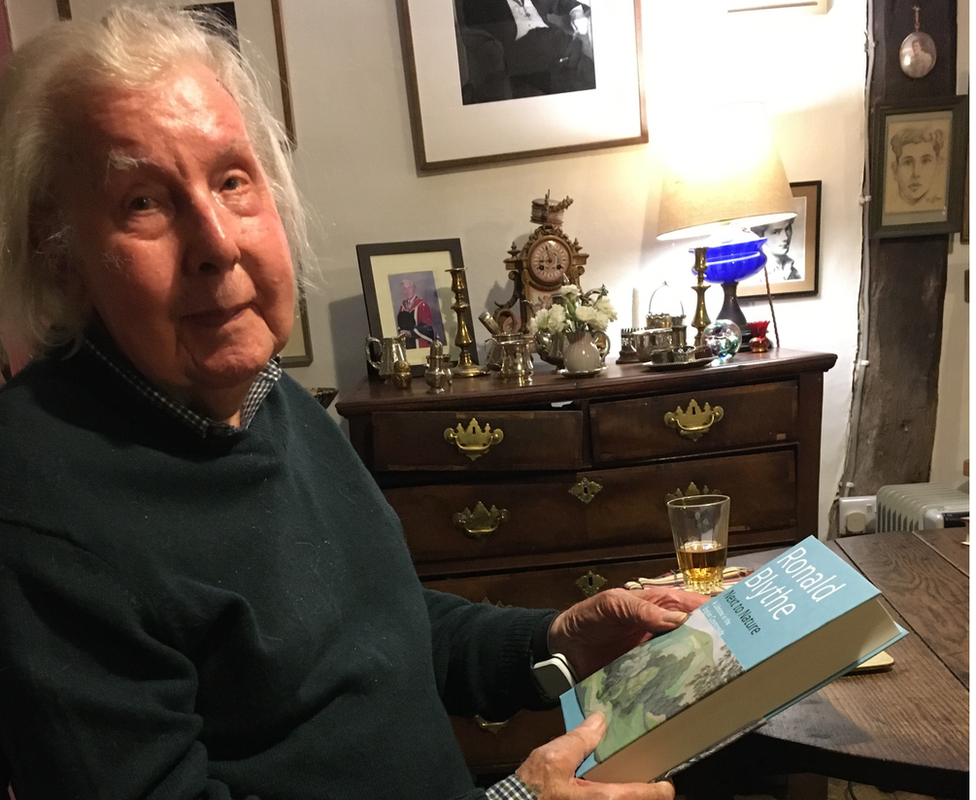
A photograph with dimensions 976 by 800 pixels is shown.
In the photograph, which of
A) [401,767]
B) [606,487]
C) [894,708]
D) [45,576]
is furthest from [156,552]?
[606,487]

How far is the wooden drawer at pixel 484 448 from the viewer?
1.63m

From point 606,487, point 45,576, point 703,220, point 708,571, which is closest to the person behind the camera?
point 45,576

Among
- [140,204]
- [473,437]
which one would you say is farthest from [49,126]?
[473,437]

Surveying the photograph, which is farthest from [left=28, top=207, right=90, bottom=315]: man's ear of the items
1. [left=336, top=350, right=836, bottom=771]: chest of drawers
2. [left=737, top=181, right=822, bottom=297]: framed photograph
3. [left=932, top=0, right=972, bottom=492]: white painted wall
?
[left=932, top=0, right=972, bottom=492]: white painted wall

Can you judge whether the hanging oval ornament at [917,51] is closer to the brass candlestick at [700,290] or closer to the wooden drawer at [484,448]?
the brass candlestick at [700,290]

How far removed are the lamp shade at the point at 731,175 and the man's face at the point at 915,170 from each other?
19.9 inches

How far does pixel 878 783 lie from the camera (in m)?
0.76

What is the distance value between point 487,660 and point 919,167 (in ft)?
6.63

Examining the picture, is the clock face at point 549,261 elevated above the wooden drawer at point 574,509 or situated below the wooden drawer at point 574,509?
above

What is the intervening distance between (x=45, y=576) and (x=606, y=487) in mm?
1246

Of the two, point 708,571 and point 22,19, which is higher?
point 22,19

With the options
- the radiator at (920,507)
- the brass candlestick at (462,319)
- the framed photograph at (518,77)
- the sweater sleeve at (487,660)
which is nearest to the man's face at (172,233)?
the sweater sleeve at (487,660)

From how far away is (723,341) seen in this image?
71.3 inches

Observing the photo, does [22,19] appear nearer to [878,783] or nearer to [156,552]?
[156,552]
